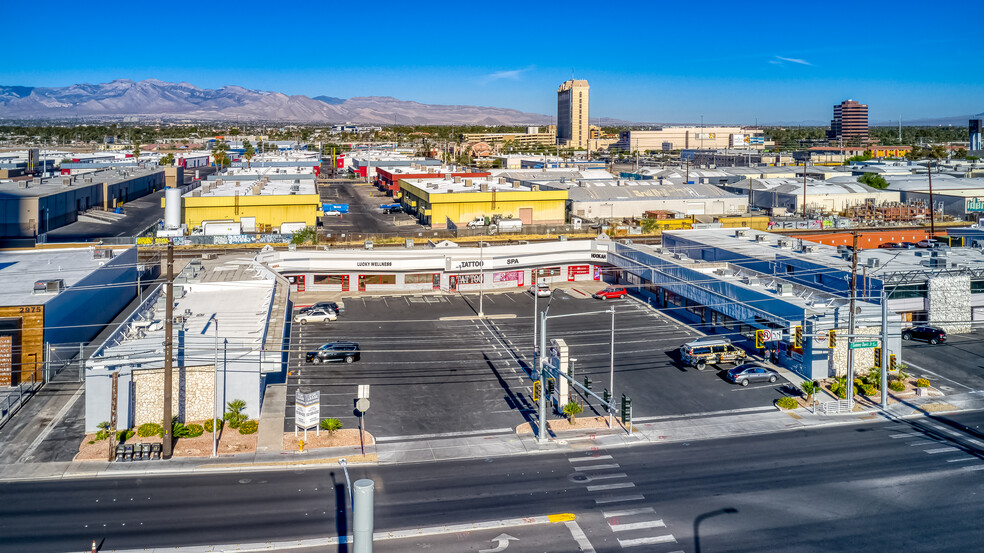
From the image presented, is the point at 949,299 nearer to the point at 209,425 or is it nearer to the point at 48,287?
the point at 209,425

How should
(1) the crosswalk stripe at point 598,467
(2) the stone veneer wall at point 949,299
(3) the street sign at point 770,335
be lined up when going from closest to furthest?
(1) the crosswalk stripe at point 598,467 → (3) the street sign at point 770,335 → (2) the stone veneer wall at point 949,299

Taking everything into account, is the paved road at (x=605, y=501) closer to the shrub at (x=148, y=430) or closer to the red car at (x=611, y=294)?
the shrub at (x=148, y=430)

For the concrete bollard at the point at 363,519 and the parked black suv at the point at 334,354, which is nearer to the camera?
the concrete bollard at the point at 363,519

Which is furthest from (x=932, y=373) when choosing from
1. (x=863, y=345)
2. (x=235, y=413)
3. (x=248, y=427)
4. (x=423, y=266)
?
→ (x=423, y=266)

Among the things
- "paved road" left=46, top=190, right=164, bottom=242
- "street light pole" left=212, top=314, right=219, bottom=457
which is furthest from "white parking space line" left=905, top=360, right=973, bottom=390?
"paved road" left=46, top=190, right=164, bottom=242

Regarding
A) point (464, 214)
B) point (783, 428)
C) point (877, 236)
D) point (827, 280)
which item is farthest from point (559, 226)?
point (783, 428)

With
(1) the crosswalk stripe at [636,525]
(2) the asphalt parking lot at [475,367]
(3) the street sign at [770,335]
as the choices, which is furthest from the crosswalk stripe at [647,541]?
(3) the street sign at [770,335]
